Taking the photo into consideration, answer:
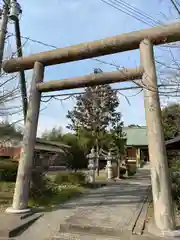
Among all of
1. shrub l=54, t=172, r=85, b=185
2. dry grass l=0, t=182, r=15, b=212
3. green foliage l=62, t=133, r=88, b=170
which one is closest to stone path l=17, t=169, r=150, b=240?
dry grass l=0, t=182, r=15, b=212

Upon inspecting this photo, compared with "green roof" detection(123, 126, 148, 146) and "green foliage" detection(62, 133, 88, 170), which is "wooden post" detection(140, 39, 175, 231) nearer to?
"green foliage" detection(62, 133, 88, 170)

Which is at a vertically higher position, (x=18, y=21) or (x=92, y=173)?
(x=18, y=21)

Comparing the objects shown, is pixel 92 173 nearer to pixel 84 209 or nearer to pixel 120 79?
pixel 84 209

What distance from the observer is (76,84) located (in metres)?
6.28

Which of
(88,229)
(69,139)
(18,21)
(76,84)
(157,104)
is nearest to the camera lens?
(88,229)

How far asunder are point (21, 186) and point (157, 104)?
12.6 ft

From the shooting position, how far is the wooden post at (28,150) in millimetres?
5742

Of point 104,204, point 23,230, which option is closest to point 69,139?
point 104,204

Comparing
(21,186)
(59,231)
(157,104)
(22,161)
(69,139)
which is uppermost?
(69,139)

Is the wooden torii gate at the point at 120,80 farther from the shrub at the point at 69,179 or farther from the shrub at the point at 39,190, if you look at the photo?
the shrub at the point at 69,179

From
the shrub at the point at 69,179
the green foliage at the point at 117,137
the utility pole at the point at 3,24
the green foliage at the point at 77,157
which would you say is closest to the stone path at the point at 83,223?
the utility pole at the point at 3,24

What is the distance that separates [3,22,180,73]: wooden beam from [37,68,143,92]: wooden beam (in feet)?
1.86

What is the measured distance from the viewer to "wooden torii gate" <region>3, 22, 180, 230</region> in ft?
15.1

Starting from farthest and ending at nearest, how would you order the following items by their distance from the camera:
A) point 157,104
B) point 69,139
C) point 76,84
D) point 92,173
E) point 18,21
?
point 69,139
point 92,173
point 18,21
point 76,84
point 157,104
